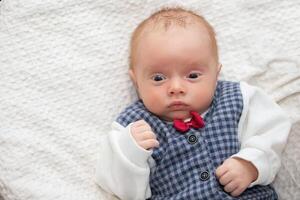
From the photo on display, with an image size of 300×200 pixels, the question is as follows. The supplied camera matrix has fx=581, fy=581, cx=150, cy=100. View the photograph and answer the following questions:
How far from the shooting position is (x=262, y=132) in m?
1.35

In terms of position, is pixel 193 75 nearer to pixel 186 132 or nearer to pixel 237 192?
pixel 186 132

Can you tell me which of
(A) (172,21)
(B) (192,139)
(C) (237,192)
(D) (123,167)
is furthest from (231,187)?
(A) (172,21)

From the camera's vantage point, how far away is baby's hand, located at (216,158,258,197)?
1272mm

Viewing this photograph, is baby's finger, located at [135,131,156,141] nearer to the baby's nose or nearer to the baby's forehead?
the baby's nose

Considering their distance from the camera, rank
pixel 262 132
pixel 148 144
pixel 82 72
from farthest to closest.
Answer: pixel 82 72 → pixel 262 132 → pixel 148 144

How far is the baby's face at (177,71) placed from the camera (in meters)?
1.30

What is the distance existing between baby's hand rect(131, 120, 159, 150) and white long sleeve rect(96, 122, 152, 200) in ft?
0.03

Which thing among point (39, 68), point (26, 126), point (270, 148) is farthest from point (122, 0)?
point (270, 148)

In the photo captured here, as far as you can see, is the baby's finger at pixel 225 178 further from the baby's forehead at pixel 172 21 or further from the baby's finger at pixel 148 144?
the baby's forehead at pixel 172 21

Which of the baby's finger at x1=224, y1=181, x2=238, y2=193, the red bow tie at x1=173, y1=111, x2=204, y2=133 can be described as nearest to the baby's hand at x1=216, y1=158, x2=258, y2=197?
the baby's finger at x1=224, y1=181, x2=238, y2=193

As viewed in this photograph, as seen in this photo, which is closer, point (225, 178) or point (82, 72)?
point (225, 178)

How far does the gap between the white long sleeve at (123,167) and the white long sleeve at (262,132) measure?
0.22 meters

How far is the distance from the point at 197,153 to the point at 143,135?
0.13m

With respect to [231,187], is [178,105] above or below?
above
